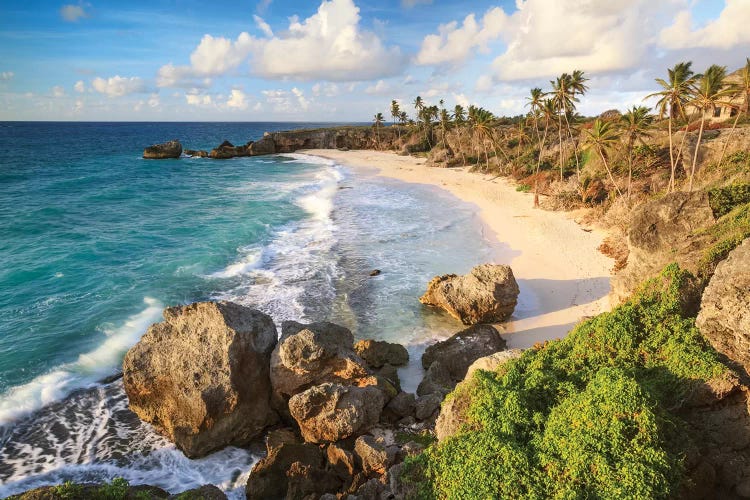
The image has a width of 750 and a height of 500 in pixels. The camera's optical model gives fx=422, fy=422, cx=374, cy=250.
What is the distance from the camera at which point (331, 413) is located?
1357 cm

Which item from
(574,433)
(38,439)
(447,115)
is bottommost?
(38,439)

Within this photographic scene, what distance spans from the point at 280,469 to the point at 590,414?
8.42 metres

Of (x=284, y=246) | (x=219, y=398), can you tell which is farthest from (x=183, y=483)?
(x=284, y=246)

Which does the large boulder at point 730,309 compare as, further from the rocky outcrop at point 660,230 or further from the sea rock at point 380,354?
the sea rock at point 380,354

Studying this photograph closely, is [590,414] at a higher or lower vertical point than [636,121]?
lower

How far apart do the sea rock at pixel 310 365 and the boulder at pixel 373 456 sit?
302 centimetres

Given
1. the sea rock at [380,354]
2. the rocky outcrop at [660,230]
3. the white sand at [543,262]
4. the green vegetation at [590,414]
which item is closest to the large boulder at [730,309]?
the green vegetation at [590,414]

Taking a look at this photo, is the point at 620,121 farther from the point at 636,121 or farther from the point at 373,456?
the point at 373,456

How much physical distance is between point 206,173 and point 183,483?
7467 centimetres

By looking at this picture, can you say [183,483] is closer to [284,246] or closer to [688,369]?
[688,369]

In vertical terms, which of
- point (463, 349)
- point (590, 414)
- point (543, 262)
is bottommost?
point (463, 349)

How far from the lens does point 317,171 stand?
80.4 m

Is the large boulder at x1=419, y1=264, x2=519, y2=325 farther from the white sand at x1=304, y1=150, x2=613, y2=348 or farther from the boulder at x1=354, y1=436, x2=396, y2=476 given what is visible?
the boulder at x1=354, y1=436, x2=396, y2=476

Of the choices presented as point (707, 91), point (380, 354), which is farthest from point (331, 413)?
point (707, 91)
